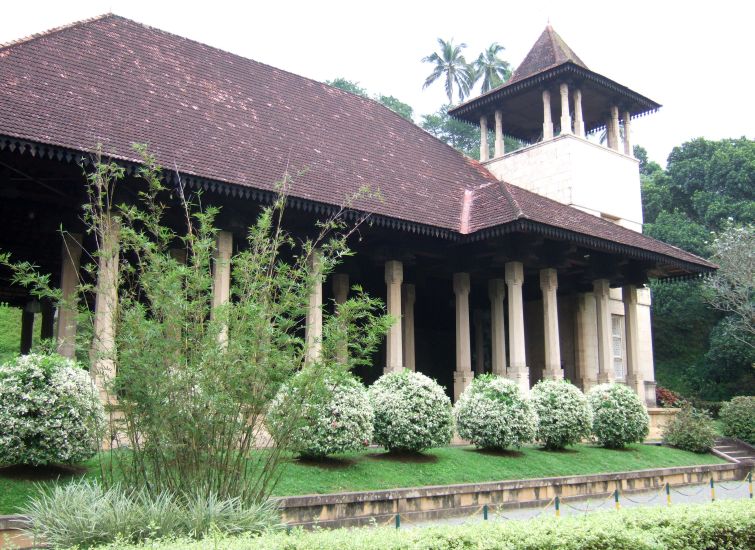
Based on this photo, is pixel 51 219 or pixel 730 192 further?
pixel 730 192

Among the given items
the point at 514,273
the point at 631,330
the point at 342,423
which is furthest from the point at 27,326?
the point at 631,330

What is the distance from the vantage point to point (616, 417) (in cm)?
1530

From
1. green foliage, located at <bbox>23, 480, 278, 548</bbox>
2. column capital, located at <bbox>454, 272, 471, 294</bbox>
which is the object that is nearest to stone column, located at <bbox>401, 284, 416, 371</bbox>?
column capital, located at <bbox>454, 272, 471, 294</bbox>

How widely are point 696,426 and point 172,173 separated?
12.8 meters

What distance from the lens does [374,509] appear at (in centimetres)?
970

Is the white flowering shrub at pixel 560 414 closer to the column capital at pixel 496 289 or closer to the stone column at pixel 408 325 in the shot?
the column capital at pixel 496 289

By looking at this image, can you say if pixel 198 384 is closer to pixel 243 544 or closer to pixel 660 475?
pixel 243 544

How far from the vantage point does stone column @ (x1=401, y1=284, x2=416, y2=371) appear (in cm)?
1983

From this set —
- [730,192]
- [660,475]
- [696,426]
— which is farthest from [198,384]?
→ [730,192]

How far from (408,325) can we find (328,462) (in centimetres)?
913

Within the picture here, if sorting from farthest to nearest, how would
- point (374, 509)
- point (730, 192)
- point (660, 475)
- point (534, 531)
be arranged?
point (730, 192)
point (660, 475)
point (374, 509)
point (534, 531)

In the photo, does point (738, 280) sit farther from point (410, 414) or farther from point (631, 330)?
point (410, 414)

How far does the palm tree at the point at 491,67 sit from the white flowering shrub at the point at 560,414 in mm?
41192

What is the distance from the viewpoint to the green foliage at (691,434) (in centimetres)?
1697
